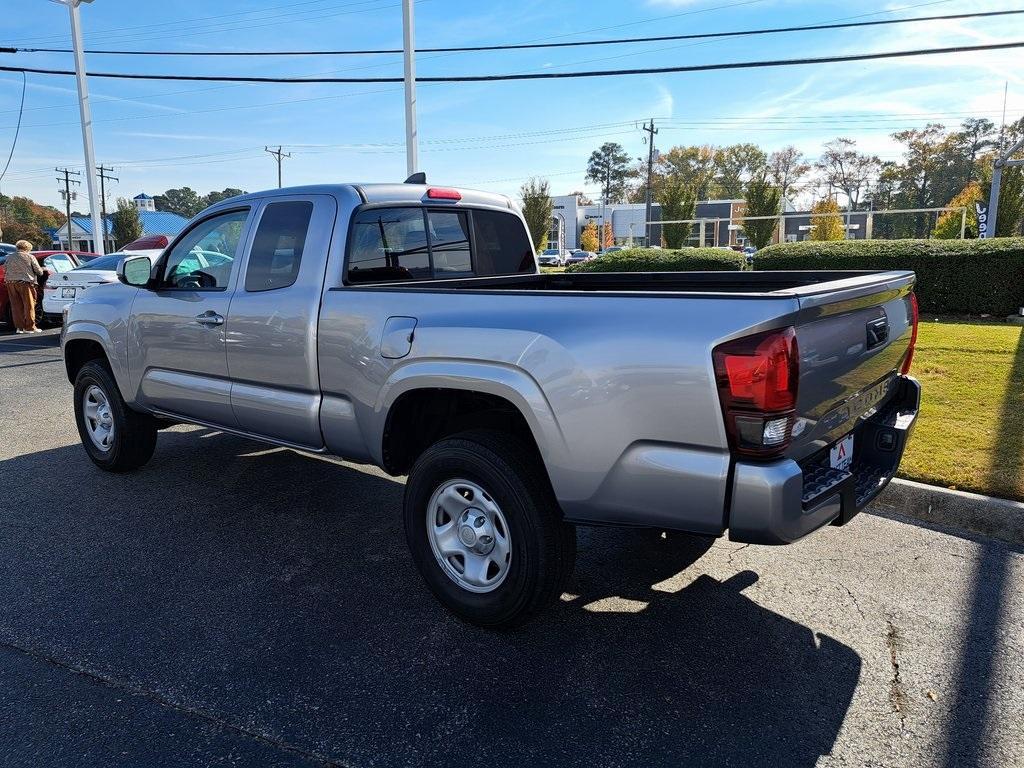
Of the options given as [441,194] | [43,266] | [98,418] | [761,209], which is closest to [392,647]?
[441,194]

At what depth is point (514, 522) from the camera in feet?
9.82

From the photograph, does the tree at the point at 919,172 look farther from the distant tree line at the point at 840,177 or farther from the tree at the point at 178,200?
the tree at the point at 178,200

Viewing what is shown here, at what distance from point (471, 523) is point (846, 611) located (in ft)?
5.89

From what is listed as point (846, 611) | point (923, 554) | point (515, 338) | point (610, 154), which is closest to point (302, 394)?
point (515, 338)

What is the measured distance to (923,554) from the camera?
13.1ft

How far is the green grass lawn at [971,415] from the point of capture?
4711 millimetres

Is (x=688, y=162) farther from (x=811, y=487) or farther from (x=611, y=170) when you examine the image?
(x=811, y=487)

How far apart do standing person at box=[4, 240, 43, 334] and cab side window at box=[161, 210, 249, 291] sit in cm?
1165

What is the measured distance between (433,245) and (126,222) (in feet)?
216

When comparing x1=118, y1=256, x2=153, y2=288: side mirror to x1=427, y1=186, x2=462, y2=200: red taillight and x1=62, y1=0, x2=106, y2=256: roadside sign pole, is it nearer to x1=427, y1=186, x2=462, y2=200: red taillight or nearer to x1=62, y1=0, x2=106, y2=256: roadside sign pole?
x1=427, y1=186, x2=462, y2=200: red taillight

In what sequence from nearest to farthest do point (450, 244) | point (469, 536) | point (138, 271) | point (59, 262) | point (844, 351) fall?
point (844, 351), point (469, 536), point (450, 244), point (138, 271), point (59, 262)

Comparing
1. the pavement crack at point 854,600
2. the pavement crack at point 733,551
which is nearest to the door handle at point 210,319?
the pavement crack at point 733,551

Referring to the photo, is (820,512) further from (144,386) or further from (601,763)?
(144,386)

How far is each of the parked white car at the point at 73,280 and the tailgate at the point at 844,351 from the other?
516 inches
